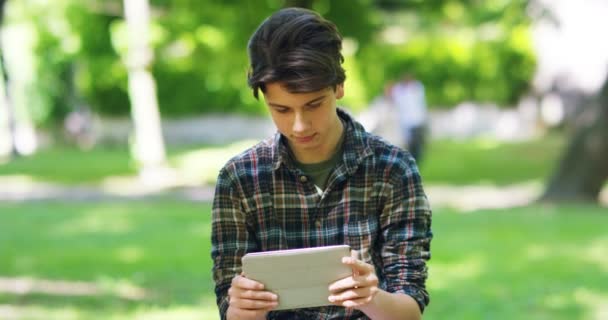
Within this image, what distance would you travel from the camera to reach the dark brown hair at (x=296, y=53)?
3033mm

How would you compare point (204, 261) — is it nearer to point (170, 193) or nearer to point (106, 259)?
point (106, 259)

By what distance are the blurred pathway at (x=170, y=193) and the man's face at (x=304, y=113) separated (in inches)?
458

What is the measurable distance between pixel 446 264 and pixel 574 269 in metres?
1.14

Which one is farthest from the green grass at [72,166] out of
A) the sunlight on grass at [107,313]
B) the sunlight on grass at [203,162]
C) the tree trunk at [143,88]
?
the sunlight on grass at [107,313]

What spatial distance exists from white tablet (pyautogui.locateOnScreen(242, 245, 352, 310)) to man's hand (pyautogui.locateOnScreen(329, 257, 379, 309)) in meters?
0.02

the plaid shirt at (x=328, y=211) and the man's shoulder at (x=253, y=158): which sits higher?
the man's shoulder at (x=253, y=158)

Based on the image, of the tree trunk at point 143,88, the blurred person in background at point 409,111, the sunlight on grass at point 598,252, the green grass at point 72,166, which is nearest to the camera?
the sunlight on grass at point 598,252

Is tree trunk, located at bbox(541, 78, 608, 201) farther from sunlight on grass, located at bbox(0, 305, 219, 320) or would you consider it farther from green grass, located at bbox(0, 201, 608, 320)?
sunlight on grass, located at bbox(0, 305, 219, 320)

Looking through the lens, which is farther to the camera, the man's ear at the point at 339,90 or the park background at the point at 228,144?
the park background at the point at 228,144

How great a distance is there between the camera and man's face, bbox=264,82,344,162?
3.09m

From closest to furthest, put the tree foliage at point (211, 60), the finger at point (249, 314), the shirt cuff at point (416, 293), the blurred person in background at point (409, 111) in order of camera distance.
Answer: the finger at point (249, 314)
the shirt cuff at point (416, 293)
the blurred person in background at point (409, 111)
the tree foliage at point (211, 60)

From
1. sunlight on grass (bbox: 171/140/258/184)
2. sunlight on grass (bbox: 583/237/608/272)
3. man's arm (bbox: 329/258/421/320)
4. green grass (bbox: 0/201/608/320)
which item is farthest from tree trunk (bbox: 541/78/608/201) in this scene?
man's arm (bbox: 329/258/421/320)

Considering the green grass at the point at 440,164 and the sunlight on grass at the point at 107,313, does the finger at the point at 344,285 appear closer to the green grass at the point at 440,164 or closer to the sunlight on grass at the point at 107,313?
the sunlight on grass at the point at 107,313

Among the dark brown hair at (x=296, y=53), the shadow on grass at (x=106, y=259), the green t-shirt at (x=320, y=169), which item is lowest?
the green t-shirt at (x=320, y=169)
